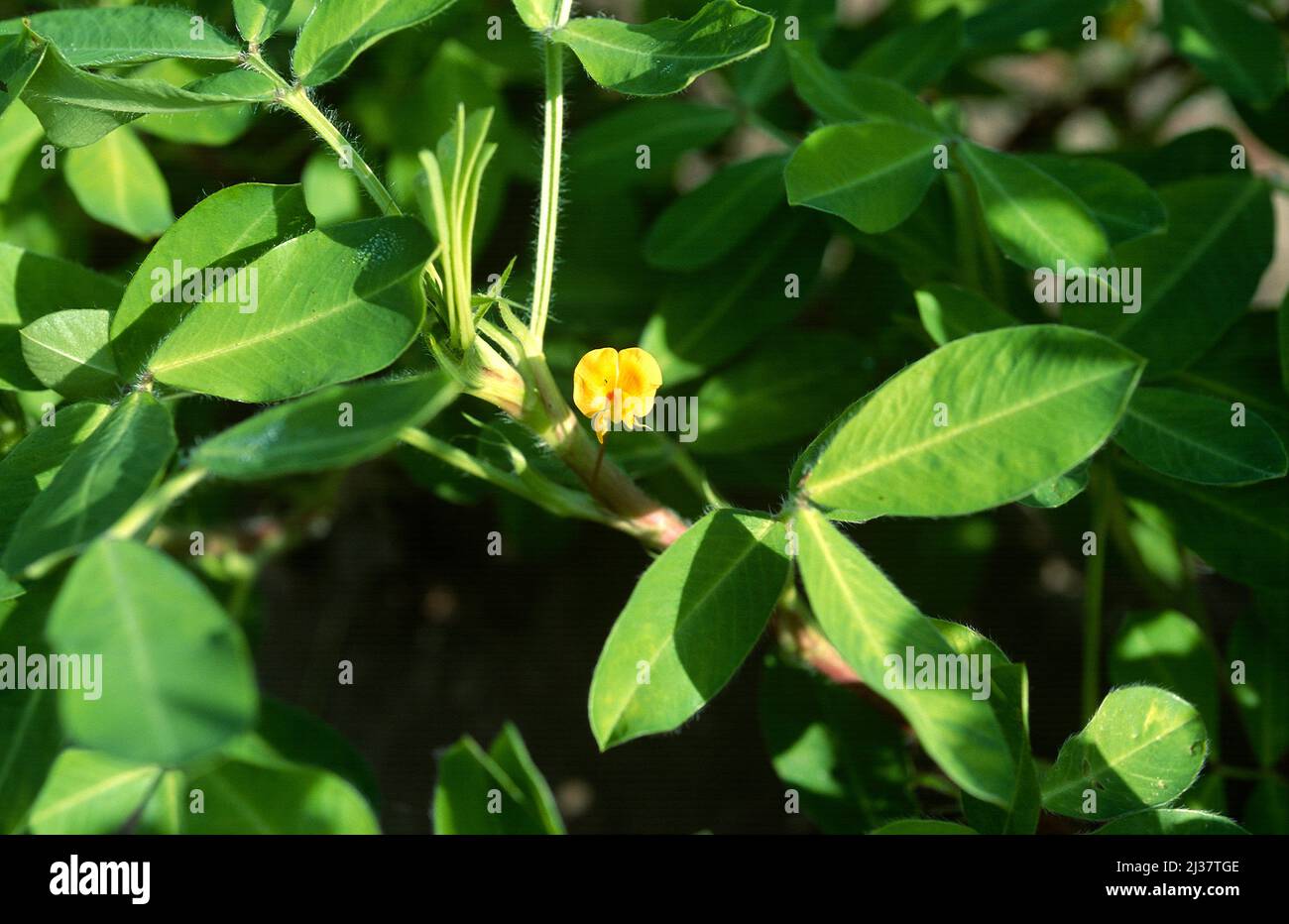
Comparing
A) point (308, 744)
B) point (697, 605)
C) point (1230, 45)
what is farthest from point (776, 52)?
point (308, 744)

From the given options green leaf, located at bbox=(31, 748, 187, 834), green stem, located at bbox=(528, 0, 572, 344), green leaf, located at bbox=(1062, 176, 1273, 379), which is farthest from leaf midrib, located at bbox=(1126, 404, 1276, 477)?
green leaf, located at bbox=(31, 748, 187, 834)

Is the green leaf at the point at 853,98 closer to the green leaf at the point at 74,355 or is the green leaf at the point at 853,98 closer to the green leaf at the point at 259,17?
the green leaf at the point at 259,17

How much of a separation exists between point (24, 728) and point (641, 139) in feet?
4.04

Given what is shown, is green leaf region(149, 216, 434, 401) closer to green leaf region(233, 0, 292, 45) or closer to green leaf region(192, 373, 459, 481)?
green leaf region(192, 373, 459, 481)

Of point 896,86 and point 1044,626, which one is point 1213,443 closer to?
point 896,86

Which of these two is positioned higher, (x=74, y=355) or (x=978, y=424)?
(x=74, y=355)

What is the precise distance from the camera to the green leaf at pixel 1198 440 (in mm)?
1232

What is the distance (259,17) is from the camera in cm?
117

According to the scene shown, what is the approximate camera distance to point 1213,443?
1274mm

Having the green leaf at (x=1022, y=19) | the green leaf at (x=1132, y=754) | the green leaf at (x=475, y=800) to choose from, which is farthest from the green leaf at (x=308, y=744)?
the green leaf at (x=1022, y=19)

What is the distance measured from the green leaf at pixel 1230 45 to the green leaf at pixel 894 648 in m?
1.14

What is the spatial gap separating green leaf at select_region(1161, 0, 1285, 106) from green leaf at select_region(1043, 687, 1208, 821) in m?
1.00

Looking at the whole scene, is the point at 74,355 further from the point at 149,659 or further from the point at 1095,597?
the point at 1095,597
